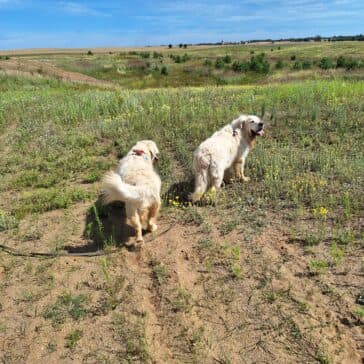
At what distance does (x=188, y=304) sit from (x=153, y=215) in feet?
6.40

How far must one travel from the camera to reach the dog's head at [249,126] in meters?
7.67

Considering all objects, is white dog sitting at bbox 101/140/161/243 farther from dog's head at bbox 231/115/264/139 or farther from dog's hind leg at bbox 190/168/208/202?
dog's head at bbox 231/115/264/139

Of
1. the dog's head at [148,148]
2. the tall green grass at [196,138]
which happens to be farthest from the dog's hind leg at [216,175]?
the dog's head at [148,148]

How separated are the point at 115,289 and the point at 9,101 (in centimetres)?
1313

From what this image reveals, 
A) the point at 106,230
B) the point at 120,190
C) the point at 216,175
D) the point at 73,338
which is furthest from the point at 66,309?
the point at 216,175

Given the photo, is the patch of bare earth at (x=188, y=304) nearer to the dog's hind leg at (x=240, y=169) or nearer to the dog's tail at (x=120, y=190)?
the dog's tail at (x=120, y=190)

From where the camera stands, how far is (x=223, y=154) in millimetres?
7047

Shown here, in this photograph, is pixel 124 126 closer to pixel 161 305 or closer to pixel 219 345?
pixel 161 305

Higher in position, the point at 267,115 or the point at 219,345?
the point at 267,115

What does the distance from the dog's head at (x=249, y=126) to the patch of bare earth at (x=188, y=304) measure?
2.41 m

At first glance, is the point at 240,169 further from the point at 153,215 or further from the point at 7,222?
the point at 7,222

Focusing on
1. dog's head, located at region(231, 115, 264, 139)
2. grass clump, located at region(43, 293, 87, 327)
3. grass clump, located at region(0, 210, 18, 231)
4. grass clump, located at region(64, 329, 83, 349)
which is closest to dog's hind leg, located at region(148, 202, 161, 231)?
grass clump, located at region(43, 293, 87, 327)

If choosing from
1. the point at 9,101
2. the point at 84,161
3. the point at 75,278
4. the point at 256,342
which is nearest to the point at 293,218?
the point at 256,342

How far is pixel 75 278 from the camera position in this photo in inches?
200
